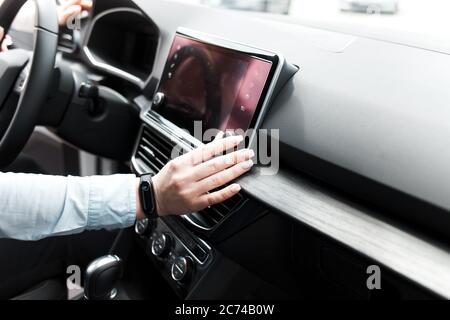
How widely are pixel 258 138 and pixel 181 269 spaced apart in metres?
0.40

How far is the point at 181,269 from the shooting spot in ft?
3.21

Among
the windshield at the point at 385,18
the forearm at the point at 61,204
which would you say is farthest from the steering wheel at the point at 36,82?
the windshield at the point at 385,18

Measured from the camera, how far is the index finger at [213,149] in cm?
72

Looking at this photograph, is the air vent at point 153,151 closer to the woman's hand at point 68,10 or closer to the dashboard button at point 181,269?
the dashboard button at point 181,269

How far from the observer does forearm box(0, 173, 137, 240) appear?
2.33 feet

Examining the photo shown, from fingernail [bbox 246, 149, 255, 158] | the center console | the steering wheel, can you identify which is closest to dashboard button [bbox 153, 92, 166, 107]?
the center console

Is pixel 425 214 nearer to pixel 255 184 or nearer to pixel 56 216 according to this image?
pixel 255 184

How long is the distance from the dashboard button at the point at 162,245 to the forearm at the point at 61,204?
291mm

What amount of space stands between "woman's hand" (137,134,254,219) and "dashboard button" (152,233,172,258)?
0.33 meters

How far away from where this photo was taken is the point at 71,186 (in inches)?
29.1

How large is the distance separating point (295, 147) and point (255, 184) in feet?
0.35

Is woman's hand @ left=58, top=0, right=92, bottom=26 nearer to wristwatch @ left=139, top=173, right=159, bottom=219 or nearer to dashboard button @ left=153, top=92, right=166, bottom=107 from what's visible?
dashboard button @ left=153, top=92, right=166, bottom=107

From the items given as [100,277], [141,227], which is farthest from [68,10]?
[100,277]

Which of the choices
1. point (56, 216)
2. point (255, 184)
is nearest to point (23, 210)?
point (56, 216)
